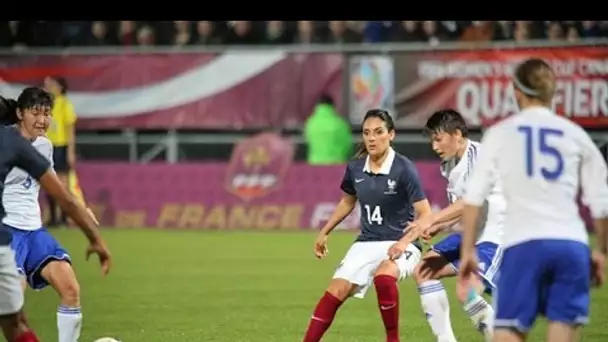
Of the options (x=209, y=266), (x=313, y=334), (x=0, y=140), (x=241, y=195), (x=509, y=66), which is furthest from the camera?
(x=241, y=195)

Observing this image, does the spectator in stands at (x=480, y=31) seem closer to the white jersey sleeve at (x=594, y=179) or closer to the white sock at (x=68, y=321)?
the white sock at (x=68, y=321)

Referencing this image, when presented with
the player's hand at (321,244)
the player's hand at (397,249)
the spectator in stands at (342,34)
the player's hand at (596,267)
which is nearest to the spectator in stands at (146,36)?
the spectator in stands at (342,34)

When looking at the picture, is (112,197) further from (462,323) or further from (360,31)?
(462,323)

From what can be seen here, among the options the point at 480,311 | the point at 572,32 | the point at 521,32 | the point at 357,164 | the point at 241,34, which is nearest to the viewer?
the point at 480,311

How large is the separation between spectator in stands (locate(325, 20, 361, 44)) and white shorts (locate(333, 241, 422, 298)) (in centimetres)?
1411

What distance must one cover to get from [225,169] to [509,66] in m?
5.20

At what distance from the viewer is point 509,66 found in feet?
74.6

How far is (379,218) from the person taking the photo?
10.5 metres

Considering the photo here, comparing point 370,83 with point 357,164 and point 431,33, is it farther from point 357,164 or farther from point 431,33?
point 357,164

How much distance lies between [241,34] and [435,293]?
14817mm

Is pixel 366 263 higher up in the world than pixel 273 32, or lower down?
lower down

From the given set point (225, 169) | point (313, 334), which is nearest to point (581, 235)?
point (313, 334)

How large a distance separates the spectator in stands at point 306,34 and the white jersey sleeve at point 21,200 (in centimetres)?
1449

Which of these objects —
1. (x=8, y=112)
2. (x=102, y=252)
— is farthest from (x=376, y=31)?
(x=102, y=252)
